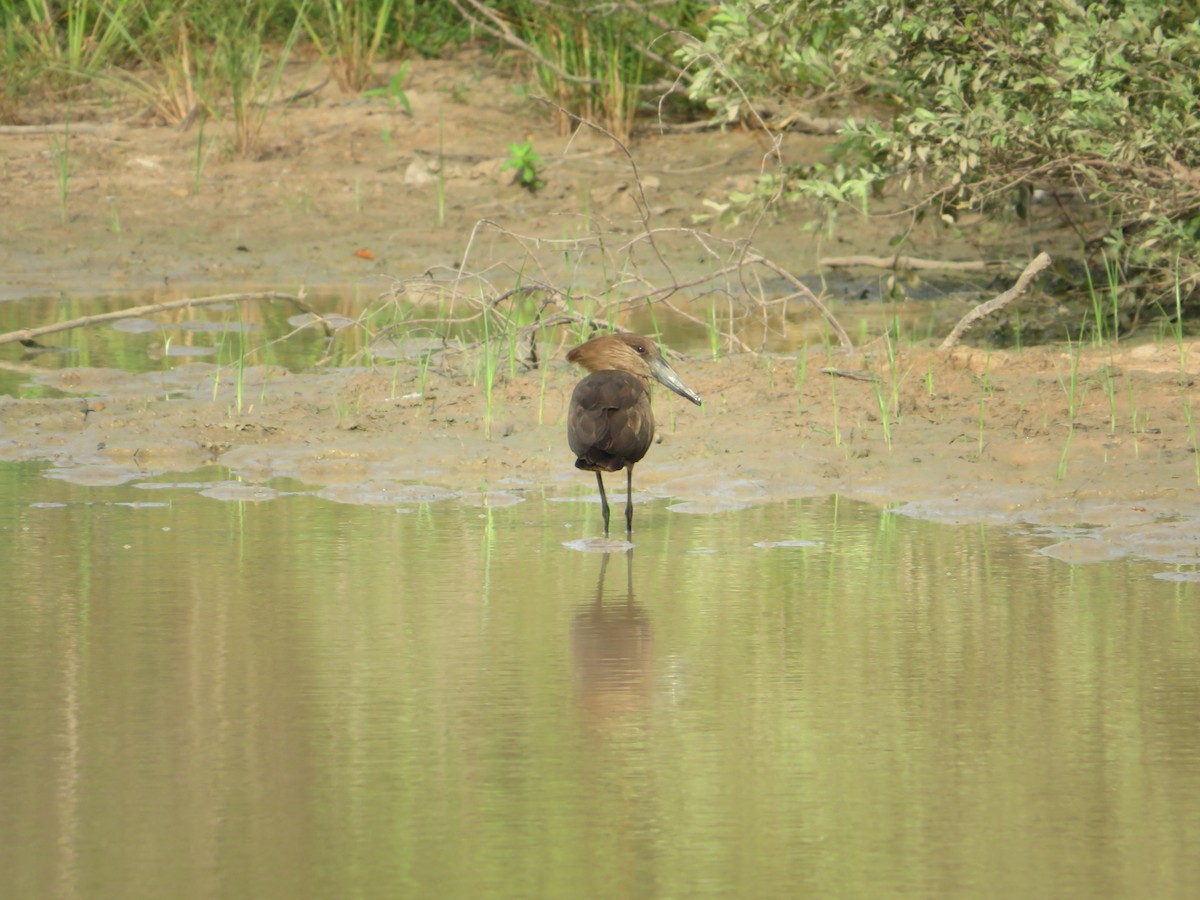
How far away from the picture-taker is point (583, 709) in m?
4.67

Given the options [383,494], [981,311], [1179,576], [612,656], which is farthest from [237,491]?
[981,311]

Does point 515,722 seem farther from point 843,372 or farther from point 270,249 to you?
point 270,249

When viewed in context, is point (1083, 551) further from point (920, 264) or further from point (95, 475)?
point (920, 264)

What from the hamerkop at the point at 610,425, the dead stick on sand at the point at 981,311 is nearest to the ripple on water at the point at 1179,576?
the hamerkop at the point at 610,425

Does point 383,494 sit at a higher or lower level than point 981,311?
lower

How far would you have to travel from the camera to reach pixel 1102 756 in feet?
14.0

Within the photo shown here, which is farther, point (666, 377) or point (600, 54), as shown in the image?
point (600, 54)

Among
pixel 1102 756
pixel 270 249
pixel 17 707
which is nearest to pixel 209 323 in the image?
pixel 270 249

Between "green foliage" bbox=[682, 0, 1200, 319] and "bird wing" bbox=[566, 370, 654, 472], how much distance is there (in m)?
3.11

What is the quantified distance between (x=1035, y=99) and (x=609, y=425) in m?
4.16

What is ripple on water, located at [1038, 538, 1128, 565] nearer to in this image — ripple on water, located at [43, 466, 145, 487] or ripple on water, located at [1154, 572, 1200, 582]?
ripple on water, located at [1154, 572, 1200, 582]

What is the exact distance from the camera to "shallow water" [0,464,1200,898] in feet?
12.1

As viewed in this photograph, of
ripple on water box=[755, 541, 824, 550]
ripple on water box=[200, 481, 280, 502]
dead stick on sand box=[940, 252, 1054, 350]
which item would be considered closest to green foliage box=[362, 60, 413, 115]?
dead stick on sand box=[940, 252, 1054, 350]

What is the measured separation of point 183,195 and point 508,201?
7.62ft
